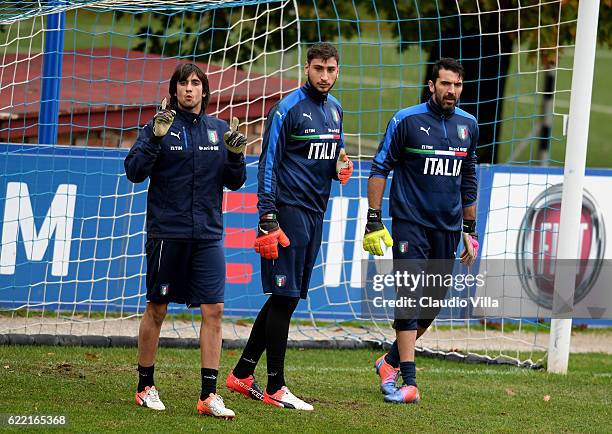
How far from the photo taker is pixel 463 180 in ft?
26.6

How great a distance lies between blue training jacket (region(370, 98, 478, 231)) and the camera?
7.83 metres

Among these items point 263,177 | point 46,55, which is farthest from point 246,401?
point 46,55

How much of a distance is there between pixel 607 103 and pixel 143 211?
26748mm

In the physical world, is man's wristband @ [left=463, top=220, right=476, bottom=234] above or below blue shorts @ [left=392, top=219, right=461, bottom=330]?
above

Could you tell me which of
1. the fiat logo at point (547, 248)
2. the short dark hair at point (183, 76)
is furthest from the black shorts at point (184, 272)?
the fiat logo at point (547, 248)

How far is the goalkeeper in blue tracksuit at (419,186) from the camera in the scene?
782 cm

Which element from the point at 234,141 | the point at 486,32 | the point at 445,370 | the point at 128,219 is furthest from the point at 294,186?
the point at 486,32

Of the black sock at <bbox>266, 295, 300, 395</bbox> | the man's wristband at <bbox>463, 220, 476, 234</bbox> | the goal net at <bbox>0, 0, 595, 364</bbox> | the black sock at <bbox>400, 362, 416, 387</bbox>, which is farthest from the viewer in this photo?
the goal net at <bbox>0, 0, 595, 364</bbox>

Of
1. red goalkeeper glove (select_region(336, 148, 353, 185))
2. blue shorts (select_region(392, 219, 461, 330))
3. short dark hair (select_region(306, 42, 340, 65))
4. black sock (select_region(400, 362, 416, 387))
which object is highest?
short dark hair (select_region(306, 42, 340, 65))

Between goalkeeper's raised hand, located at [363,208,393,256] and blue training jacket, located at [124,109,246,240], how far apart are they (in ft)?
3.96

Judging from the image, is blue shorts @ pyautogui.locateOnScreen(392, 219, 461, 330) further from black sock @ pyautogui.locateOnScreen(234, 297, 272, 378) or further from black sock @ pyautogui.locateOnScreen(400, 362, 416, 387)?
black sock @ pyautogui.locateOnScreen(234, 297, 272, 378)

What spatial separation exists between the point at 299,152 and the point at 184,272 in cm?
106

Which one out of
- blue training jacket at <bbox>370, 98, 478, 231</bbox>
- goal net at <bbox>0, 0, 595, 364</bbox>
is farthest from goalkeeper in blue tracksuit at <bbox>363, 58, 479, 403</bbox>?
goal net at <bbox>0, 0, 595, 364</bbox>

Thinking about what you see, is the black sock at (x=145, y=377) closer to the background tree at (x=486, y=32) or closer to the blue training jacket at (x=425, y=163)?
the blue training jacket at (x=425, y=163)
